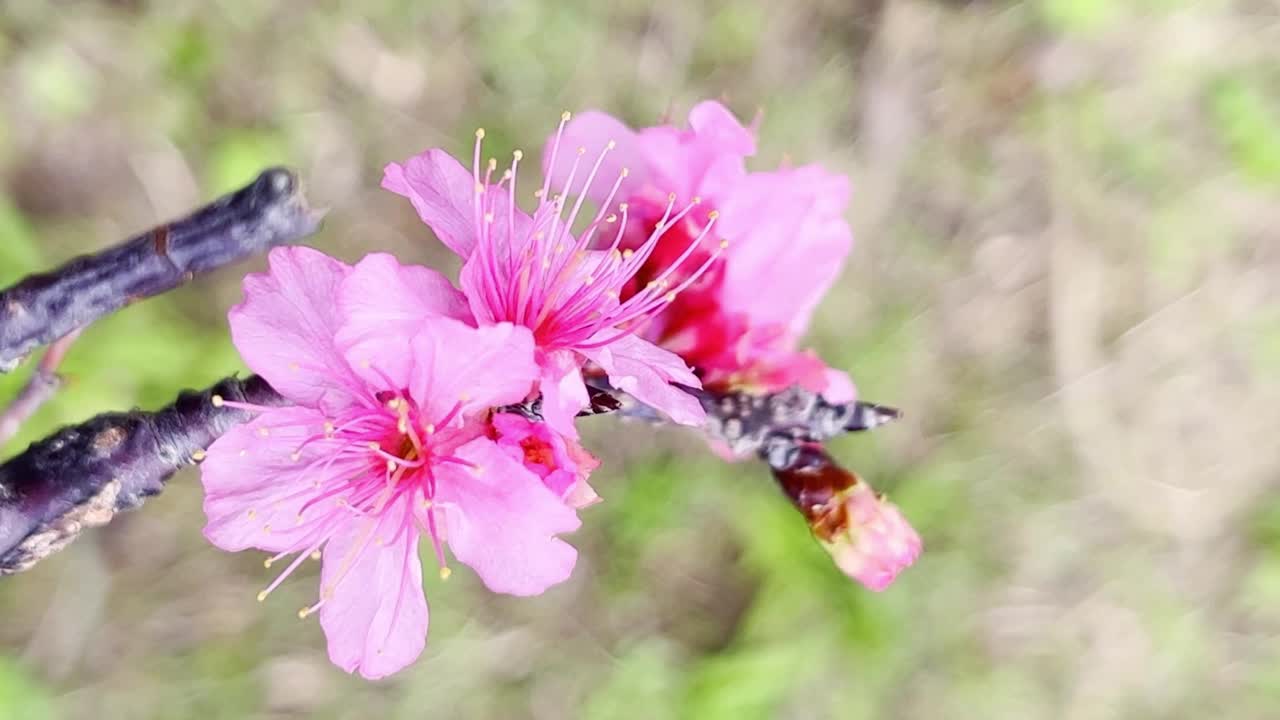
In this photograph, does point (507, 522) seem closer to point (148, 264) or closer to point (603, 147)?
point (148, 264)

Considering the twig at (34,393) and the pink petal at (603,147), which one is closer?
the twig at (34,393)

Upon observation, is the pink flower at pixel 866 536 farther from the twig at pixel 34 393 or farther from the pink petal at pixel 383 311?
the twig at pixel 34 393

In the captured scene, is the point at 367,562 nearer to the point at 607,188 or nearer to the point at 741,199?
the point at 607,188

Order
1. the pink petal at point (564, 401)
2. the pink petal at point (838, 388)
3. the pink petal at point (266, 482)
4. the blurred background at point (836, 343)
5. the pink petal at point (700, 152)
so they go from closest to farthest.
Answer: the pink petal at point (564, 401)
the pink petal at point (266, 482)
the pink petal at point (700, 152)
the pink petal at point (838, 388)
the blurred background at point (836, 343)

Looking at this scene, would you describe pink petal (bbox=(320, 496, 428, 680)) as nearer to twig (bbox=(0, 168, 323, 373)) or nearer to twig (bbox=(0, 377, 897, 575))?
twig (bbox=(0, 377, 897, 575))

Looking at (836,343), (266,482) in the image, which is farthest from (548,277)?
(836,343)

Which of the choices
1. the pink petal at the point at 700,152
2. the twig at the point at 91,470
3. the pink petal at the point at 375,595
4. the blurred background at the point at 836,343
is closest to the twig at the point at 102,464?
the twig at the point at 91,470
